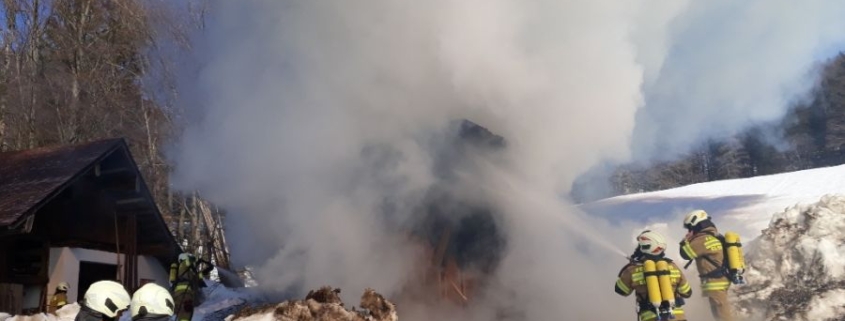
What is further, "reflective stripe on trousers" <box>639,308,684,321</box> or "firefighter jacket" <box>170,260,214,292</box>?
"firefighter jacket" <box>170,260,214,292</box>

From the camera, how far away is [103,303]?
225 inches

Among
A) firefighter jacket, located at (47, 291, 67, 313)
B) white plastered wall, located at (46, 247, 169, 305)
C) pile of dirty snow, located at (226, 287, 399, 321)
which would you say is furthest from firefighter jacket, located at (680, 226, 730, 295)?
white plastered wall, located at (46, 247, 169, 305)

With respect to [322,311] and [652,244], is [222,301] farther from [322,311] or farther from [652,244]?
[652,244]

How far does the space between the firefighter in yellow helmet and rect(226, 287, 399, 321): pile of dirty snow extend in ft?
8.75

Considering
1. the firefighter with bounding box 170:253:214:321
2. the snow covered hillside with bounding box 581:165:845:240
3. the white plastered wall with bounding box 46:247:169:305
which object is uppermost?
the snow covered hillside with bounding box 581:165:845:240

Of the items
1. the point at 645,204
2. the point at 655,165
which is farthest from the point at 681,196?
the point at 655,165

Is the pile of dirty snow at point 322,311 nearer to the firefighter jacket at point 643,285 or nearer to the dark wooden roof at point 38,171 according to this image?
the firefighter jacket at point 643,285

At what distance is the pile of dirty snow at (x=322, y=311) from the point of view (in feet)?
23.1

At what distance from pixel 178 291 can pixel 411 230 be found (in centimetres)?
349

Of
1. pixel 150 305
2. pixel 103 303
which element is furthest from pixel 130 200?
pixel 150 305

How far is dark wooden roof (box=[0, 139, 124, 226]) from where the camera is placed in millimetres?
10039

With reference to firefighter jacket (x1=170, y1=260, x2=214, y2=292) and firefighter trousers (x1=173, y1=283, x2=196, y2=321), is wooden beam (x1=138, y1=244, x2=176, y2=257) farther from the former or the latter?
firefighter trousers (x1=173, y1=283, x2=196, y2=321)

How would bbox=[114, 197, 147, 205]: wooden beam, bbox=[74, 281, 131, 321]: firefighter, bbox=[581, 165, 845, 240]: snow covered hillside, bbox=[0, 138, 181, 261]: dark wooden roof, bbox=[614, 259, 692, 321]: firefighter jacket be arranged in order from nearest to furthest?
bbox=[74, 281, 131, 321]: firefighter, bbox=[614, 259, 692, 321]: firefighter jacket, bbox=[0, 138, 181, 261]: dark wooden roof, bbox=[114, 197, 147, 205]: wooden beam, bbox=[581, 165, 845, 240]: snow covered hillside

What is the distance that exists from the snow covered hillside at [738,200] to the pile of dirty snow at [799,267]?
7.74 meters
